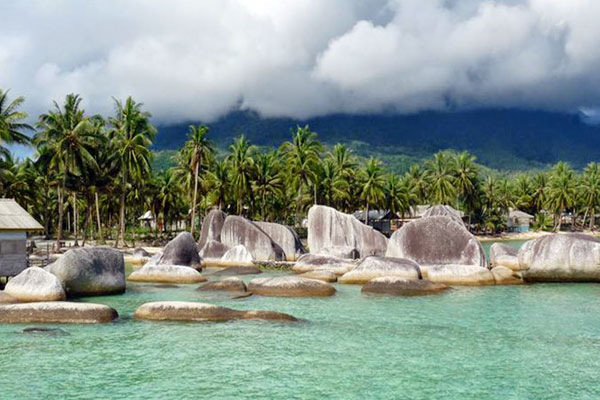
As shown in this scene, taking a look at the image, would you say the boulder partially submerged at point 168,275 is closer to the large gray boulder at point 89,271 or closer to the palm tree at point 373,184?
the large gray boulder at point 89,271

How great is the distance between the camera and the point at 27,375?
12.1 metres

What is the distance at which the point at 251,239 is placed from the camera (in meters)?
37.8

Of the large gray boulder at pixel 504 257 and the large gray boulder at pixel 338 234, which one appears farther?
the large gray boulder at pixel 338 234

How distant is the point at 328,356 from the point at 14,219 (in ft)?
54.2

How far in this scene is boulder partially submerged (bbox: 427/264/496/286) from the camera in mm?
25844

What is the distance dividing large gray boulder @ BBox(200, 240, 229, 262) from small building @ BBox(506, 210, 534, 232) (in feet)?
228

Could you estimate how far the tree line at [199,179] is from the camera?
150 feet

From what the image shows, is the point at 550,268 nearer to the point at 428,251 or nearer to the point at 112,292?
the point at 428,251

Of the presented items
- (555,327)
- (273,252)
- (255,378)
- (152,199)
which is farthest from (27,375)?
(152,199)

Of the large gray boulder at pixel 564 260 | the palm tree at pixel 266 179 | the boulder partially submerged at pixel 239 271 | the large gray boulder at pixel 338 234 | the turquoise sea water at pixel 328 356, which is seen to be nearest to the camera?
the turquoise sea water at pixel 328 356

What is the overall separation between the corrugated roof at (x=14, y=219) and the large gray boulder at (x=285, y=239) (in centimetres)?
1674

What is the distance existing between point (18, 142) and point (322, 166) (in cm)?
3302

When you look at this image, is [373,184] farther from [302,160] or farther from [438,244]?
[438,244]

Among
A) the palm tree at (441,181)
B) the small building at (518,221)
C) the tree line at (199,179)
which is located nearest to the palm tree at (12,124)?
the tree line at (199,179)
